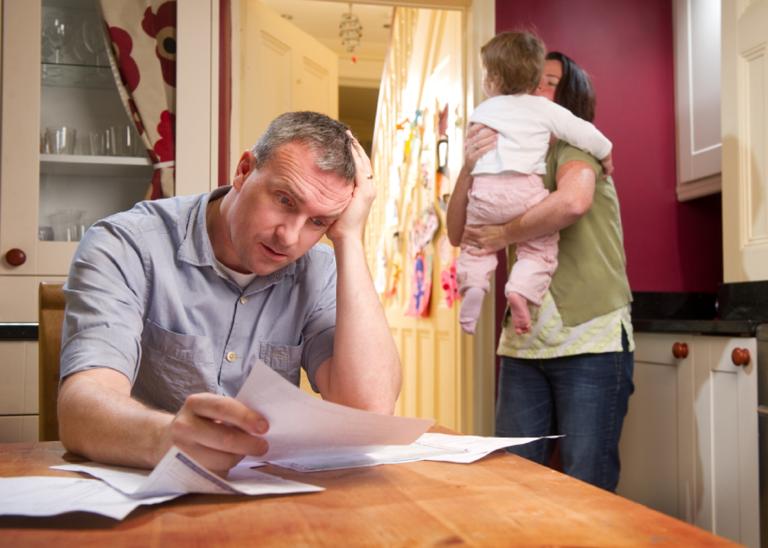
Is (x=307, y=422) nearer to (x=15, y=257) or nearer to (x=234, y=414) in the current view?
(x=234, y=414)

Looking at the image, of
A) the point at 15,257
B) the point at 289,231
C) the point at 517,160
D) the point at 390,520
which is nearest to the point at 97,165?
the point at 15,257

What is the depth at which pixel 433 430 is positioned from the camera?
1.26 m

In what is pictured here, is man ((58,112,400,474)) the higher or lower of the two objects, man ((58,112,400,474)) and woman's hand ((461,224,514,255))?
the lower

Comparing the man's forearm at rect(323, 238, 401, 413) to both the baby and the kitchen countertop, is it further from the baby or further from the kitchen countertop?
the kitchen countertop

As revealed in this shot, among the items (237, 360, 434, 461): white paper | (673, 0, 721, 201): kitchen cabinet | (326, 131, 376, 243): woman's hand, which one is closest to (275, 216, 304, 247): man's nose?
(326, 131, 376, 243): woman's hand

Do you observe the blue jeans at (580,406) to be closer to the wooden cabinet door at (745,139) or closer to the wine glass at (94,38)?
the wooden cabinet door at (745,139)

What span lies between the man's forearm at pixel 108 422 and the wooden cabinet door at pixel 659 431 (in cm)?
183

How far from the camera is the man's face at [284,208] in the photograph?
122 cm

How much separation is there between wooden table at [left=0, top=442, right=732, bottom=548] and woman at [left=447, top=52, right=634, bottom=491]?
1.29 meters

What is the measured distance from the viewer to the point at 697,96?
3.08 meters

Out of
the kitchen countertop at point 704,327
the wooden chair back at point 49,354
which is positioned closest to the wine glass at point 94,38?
the wooden chair back at point 49,354

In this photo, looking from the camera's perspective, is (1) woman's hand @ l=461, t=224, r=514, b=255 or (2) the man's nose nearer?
(2) the man's nose

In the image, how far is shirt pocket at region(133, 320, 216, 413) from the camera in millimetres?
1275

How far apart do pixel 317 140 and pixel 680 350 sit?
5.11 ft
